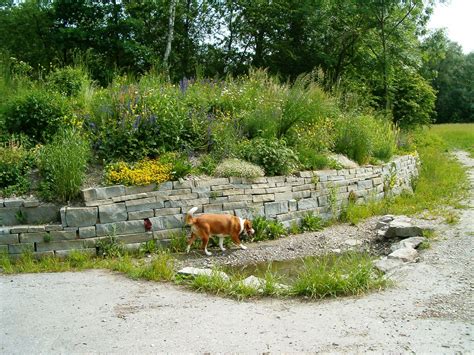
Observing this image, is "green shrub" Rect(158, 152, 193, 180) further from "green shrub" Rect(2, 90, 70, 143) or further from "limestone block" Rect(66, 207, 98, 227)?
"green shrub" Rect(2, 90, 70, 143)

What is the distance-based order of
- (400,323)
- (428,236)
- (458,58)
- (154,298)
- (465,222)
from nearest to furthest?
(400,323) → (154,298) → (428,236) → (465,222) → (458,58)

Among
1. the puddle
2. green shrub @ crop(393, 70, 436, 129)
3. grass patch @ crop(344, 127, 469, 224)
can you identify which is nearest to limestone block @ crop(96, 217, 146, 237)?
the puddle

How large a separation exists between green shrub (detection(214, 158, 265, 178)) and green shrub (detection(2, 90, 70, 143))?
9.76 feet

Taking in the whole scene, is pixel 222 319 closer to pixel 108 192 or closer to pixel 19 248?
pixel 108 192

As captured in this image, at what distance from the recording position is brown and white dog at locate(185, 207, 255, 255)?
6617 mm

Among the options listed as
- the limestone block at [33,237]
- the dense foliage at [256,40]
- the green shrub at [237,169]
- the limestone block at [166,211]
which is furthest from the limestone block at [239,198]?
the dense foliage at [256,40]

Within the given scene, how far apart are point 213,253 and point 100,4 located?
14.9 metres

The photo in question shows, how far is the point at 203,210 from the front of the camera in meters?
7.31

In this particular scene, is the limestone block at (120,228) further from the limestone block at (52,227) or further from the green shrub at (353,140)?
the green shrub at (353,140)

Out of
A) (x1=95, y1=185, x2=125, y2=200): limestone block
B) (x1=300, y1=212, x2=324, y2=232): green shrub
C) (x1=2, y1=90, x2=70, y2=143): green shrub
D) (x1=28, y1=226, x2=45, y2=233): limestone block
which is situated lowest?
(x1=300, y1=212, x2=324, y2=232): green shrub

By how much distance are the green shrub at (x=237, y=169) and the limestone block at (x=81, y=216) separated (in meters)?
2.28

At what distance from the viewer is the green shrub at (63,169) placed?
21.3 ft

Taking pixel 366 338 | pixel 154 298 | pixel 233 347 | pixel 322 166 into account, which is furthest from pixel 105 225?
pixel 322 166

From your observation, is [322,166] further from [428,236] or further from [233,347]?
[233,347]
